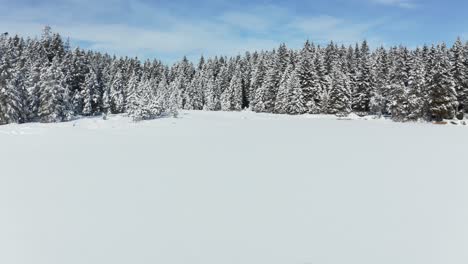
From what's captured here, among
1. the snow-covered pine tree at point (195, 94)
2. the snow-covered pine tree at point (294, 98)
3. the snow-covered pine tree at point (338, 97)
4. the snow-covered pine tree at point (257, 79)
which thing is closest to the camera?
the snow-covered pine tree at point (338, 97)

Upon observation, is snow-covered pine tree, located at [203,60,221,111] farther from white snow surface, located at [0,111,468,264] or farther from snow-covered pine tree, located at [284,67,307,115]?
white snow surface, located at [0,111,468,264]

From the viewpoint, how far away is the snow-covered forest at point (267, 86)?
5006 centimetres

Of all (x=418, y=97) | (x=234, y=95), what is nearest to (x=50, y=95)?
(x=234, y=95)

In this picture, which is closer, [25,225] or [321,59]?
[25,225]

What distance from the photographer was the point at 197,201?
9.35 m

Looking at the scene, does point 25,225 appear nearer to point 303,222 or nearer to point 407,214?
point 303,222

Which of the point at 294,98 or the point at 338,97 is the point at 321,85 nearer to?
the point at 338,97

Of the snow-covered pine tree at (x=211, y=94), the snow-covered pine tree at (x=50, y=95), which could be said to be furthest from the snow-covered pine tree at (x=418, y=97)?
the snow-covered pine tree at (x=50, y=95)

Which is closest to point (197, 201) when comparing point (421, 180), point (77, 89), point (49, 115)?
point (421, 180)

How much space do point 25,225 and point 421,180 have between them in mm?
10751

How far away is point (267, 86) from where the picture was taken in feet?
236

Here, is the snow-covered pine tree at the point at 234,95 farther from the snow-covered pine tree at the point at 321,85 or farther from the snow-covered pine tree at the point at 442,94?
the snow-covered pine tree at the point at 442,94

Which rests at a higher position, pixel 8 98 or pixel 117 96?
pixel 117 96

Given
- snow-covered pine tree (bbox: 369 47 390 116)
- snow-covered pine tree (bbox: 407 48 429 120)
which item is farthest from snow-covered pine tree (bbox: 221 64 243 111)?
snow-covered pine tree (bbox: 407 48 429 120)
